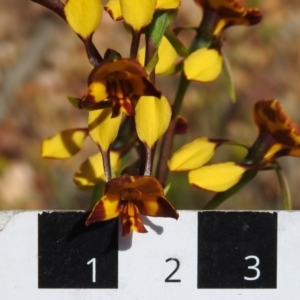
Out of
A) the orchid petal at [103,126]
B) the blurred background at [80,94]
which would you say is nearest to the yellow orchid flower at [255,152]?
the orchid petal at [103,126]

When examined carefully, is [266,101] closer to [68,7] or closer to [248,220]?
[248,220]

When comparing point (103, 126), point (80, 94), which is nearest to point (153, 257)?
point (103, 126)

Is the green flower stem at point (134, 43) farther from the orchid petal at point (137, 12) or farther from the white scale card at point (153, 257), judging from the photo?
the white scale card at point (153, 257)

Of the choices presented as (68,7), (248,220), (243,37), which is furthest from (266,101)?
(243,37)

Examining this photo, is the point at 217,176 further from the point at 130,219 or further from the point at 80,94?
the point at 80,94

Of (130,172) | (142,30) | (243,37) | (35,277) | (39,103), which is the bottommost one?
(35,277)
